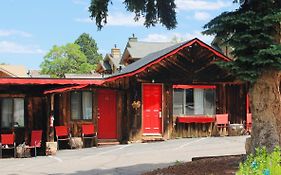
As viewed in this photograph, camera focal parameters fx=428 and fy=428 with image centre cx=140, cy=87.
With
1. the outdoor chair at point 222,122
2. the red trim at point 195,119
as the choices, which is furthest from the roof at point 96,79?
the red trim at point 195,119

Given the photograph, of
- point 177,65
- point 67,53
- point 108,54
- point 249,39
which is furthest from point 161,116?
point 67,53

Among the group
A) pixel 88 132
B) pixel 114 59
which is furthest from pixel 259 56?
pixel 114 59

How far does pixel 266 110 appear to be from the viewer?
416 inches

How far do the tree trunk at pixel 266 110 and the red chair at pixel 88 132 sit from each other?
39.8ft

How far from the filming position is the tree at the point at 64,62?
247 feet

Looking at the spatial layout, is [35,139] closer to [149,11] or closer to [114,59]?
[149,11]

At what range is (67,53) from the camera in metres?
78.1

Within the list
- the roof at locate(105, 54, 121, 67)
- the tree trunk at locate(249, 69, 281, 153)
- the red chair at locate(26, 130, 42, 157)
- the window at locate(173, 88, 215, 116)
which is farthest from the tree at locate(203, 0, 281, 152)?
the roof at locate(105, 54, 121, 67)

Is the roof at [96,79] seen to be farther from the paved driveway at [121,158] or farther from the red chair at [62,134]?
the paved driveway at [121,158]

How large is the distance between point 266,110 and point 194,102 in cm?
1308

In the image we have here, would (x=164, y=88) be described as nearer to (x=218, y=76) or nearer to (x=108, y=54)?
(x=218, y=76)

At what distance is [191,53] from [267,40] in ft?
43.9

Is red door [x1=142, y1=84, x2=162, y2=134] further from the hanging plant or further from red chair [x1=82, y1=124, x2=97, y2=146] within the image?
red chair [x1=82, y1=124, x2=97, y2=146]

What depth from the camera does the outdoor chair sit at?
2348cm
